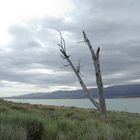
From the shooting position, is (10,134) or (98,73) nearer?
(10,134)

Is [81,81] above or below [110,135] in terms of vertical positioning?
above

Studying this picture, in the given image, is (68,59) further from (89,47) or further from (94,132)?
(94,132)

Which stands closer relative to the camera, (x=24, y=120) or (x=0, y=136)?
(x=0, y=136)

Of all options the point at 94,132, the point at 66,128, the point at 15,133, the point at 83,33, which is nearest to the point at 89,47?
the point at 83,33

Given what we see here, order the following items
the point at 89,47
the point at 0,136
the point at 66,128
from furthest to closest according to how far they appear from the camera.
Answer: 1. the point at 89,47
2. the point at 66,128
3. the point at 0,136

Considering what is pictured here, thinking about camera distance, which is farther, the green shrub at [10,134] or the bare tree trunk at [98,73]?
the bare tree trunk at [98,73]

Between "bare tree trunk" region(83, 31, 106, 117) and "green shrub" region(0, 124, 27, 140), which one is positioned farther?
"bare tree trunk" region(83, 31, 106, 117)

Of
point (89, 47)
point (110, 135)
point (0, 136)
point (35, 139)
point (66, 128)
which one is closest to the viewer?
point (0, 136)

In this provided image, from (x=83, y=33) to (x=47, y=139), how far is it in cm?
725

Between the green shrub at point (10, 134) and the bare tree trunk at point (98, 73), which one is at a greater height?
the bare tree trunk at point (98, 73)

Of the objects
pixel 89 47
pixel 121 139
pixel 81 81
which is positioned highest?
pixel 89 47

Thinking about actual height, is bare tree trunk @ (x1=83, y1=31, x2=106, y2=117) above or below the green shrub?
above

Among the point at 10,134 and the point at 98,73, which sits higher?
the point at 98,73

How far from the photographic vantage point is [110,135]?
8234 mm
